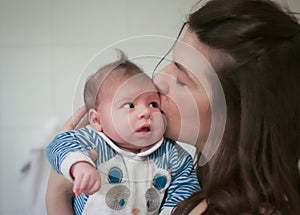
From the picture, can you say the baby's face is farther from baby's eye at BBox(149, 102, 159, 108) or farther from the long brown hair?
the long brown hair

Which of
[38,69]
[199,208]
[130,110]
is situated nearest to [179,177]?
[199,208]

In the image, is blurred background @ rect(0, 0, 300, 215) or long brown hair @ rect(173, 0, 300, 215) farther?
blurred background @ rect(0, 0, 300, 215)

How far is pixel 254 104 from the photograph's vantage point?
67cm

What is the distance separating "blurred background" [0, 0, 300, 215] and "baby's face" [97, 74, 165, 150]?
33 cm

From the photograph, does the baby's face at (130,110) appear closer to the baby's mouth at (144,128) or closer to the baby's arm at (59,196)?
the baby's mouth at (144,128)

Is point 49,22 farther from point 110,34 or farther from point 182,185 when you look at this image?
point 182,185

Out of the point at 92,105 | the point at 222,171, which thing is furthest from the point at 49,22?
the point at 222,171

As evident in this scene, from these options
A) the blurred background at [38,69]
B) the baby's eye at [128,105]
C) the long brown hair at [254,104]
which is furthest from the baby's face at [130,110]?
the blurred background at [38,69]

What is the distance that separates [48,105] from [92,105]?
1.18ft

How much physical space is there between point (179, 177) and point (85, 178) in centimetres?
20

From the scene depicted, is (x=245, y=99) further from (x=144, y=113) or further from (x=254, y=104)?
(x=144, y=113)

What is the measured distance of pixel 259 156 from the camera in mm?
699

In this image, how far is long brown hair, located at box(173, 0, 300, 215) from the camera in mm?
662

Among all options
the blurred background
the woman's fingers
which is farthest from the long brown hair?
the blurred background
